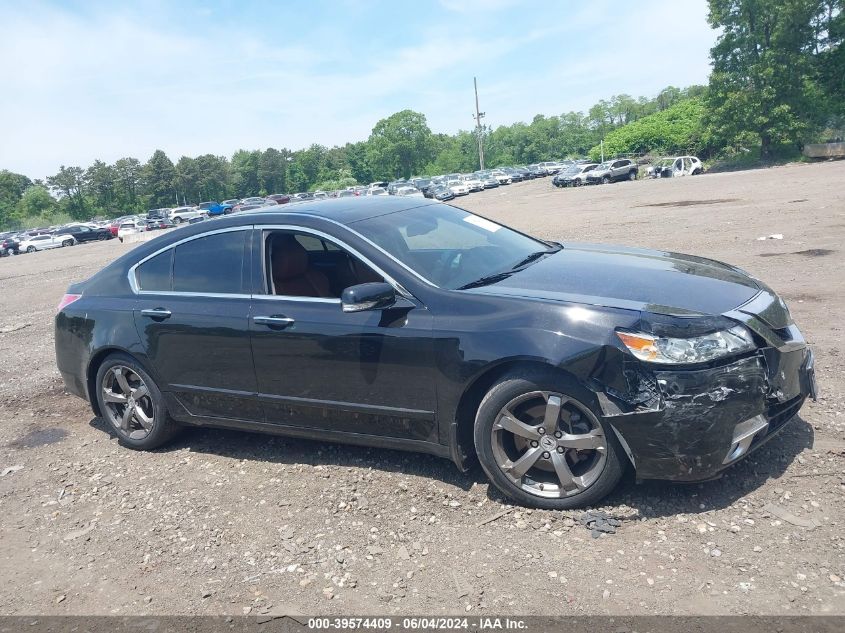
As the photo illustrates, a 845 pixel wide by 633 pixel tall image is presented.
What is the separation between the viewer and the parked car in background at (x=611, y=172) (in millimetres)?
47500

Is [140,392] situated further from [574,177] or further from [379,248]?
[574,177]

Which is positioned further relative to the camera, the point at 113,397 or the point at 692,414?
the point at 113,397

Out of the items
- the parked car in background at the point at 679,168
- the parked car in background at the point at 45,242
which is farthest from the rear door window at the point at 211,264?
the parked car in background at the point at 45,242

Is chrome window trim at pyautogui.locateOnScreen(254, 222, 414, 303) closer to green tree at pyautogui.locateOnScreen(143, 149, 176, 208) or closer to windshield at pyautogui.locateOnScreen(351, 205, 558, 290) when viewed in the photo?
windshield at pyautogui.locateOnScreen(351, 205, 558, 290)

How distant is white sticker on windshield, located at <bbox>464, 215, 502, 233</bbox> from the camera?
5.17 m

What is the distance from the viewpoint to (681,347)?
3254 millimetres

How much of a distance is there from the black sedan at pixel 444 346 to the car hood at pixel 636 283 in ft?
0.06

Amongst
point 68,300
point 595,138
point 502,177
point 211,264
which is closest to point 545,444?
point 211,264

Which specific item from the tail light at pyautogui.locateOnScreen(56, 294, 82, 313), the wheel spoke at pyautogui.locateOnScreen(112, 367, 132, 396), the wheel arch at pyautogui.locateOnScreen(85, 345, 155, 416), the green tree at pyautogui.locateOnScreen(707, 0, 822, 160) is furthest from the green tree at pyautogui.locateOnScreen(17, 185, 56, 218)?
the wheel spoke at pyautogui.locateOnScreen(112, 367, 132, 396)

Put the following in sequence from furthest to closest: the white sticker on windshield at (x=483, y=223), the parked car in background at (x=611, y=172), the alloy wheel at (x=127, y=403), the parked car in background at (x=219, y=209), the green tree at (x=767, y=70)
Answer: the parked car in background at (x=611, y=172) < the green tree at (x=767, y=70) < the parked car in background at (x=219, y=209) < the white sticker on windshield at (x=483, y=223) < the alloy wheel at (x=127, y=403)

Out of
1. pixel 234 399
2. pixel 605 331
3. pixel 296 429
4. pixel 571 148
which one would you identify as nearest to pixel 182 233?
pixel 234 399

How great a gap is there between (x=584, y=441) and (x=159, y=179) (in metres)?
131

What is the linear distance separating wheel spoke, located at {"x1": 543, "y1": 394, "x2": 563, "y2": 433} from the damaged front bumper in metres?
0.23

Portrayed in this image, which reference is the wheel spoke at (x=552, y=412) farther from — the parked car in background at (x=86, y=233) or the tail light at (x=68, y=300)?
the parked car in background at (x=86, y=233)
